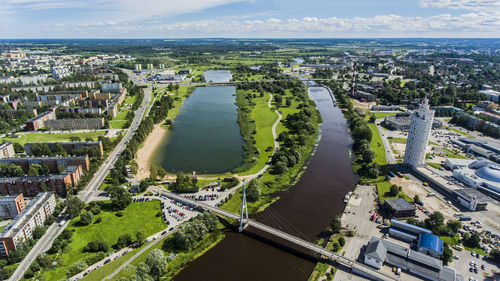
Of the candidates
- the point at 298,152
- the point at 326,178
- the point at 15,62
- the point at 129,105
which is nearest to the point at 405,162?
the point at 326,178

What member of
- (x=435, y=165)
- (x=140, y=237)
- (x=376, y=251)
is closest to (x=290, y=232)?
(x=376, y=251)

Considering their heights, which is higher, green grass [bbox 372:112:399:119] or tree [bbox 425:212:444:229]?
green grass [bbox 372:112:399:119]

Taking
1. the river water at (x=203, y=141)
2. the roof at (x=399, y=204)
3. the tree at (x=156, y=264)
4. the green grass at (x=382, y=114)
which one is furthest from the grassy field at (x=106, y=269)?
the green grass at (x=382, y=114)

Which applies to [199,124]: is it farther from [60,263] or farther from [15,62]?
[15,62]

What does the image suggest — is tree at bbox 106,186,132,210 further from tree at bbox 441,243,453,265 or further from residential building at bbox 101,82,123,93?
residential building at bbox 101,82,123,93

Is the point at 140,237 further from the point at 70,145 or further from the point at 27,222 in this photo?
the point at 70,145

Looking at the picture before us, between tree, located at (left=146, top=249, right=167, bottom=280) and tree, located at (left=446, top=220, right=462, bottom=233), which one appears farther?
tree, located at (left=446, top=220, right=462, bottom=233)

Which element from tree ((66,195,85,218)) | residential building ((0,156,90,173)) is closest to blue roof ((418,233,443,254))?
tree ((66,195,85,218))
